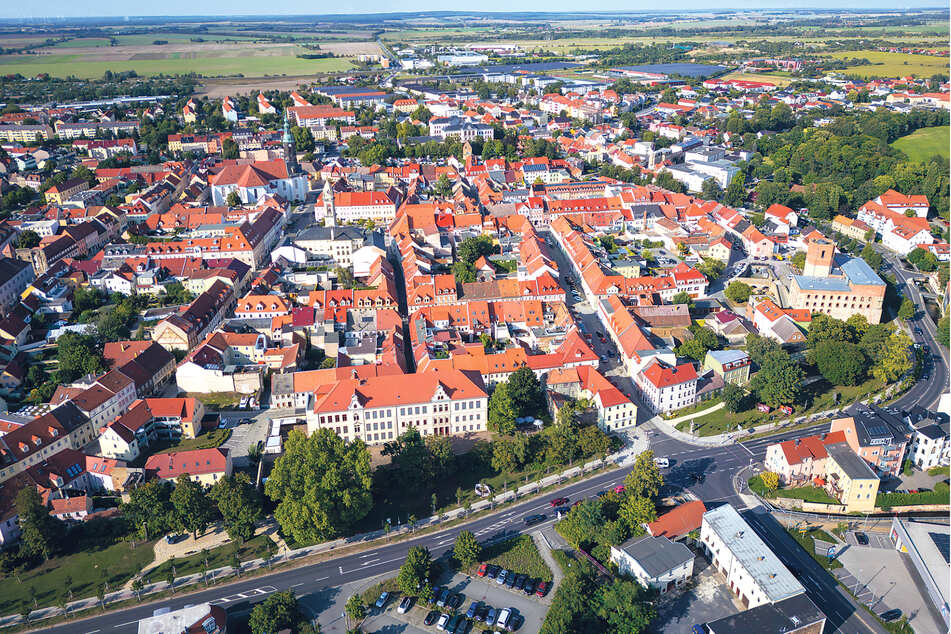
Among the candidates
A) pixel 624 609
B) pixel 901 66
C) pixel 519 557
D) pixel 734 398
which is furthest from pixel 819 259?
pixel 901 66

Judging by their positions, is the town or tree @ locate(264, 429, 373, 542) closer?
the town

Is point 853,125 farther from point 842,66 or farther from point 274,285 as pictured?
point 274,285

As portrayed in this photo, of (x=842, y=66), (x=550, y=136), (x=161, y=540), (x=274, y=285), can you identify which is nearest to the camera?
(x=161, y=540)

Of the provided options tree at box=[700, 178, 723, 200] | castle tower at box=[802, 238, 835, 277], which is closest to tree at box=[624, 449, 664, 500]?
castle tower at box=[802, 238, 835, 277]

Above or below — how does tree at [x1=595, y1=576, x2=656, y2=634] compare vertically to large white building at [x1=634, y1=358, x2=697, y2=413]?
below

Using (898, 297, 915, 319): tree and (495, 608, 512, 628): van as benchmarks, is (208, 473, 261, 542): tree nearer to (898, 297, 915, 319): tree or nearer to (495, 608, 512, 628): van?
(495, 608, 512, 628): van

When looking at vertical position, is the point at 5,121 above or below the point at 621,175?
above

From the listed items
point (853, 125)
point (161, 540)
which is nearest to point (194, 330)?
point (161, 540)
